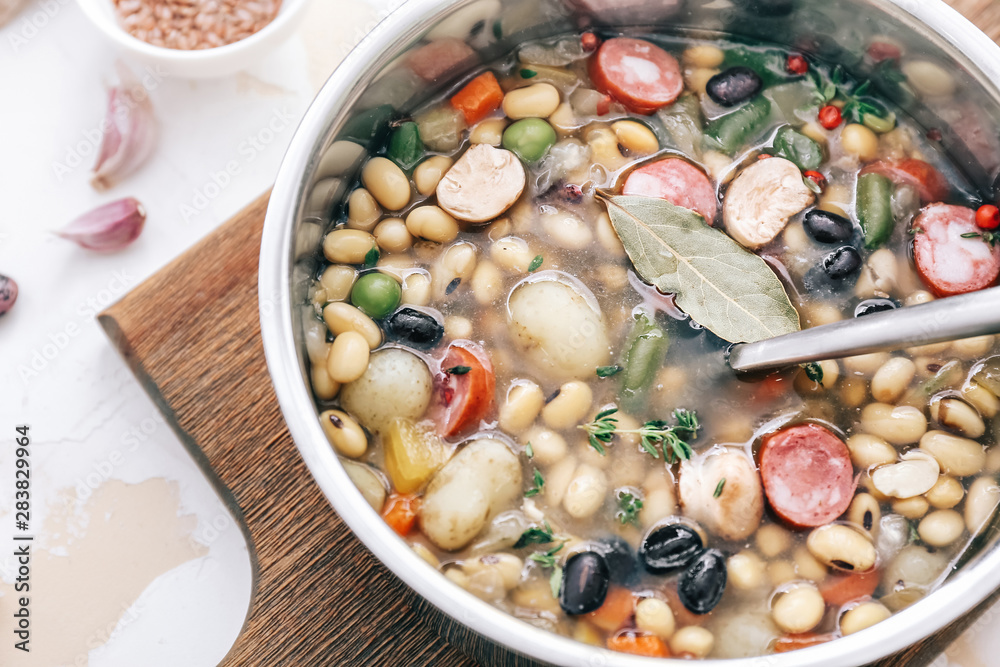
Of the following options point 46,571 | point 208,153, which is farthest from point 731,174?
point 46,571

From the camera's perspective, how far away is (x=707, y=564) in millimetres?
1036

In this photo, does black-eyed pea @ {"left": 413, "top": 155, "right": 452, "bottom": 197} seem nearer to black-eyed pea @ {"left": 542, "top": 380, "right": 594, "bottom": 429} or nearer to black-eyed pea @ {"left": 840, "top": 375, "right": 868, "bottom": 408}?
black-eyed pea @ {"left": 542, "top": 380, "right": 594, "bottom": 429}

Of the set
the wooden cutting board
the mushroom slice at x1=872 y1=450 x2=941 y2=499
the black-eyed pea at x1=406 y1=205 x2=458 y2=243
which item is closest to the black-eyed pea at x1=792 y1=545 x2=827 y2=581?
the mushroom slice at x1=872 y1=450 x2=941 y2=499

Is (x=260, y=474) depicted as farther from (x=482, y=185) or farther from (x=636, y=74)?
(x=636, y=74)

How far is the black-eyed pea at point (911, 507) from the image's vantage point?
108cm

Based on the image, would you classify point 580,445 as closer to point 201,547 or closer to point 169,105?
point 201,547

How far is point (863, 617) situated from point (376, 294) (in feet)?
2.54

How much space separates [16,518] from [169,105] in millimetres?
789


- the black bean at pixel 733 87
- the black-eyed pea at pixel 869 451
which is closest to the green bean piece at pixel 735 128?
the black bean at pixel 733 87

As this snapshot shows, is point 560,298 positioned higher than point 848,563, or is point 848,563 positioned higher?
point 560,298

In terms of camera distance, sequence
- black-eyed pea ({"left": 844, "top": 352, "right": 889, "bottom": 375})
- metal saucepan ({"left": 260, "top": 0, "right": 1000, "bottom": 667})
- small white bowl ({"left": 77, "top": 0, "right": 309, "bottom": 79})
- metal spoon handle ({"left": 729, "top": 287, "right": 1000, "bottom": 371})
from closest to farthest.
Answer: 1. metal spoon handle ({"left": 729, "top": 287, "right": 1000, "bottom": 371})
2. metal saucepan ({"left": 260, "top": 0, "right": 1000, "bottom": 667})
3. black-eyed pea ({"left": 844, "top": 352, "right": 889, "bottom": 375})
4. small white bowl ({"left": 77, "top": 0, "right": 309, "bottom": 79})

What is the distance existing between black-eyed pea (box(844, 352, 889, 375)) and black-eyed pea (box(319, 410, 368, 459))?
0.69m

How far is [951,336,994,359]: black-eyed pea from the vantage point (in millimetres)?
1118

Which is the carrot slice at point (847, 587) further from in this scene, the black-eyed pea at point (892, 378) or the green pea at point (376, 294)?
the green pea at point (376, 294)
